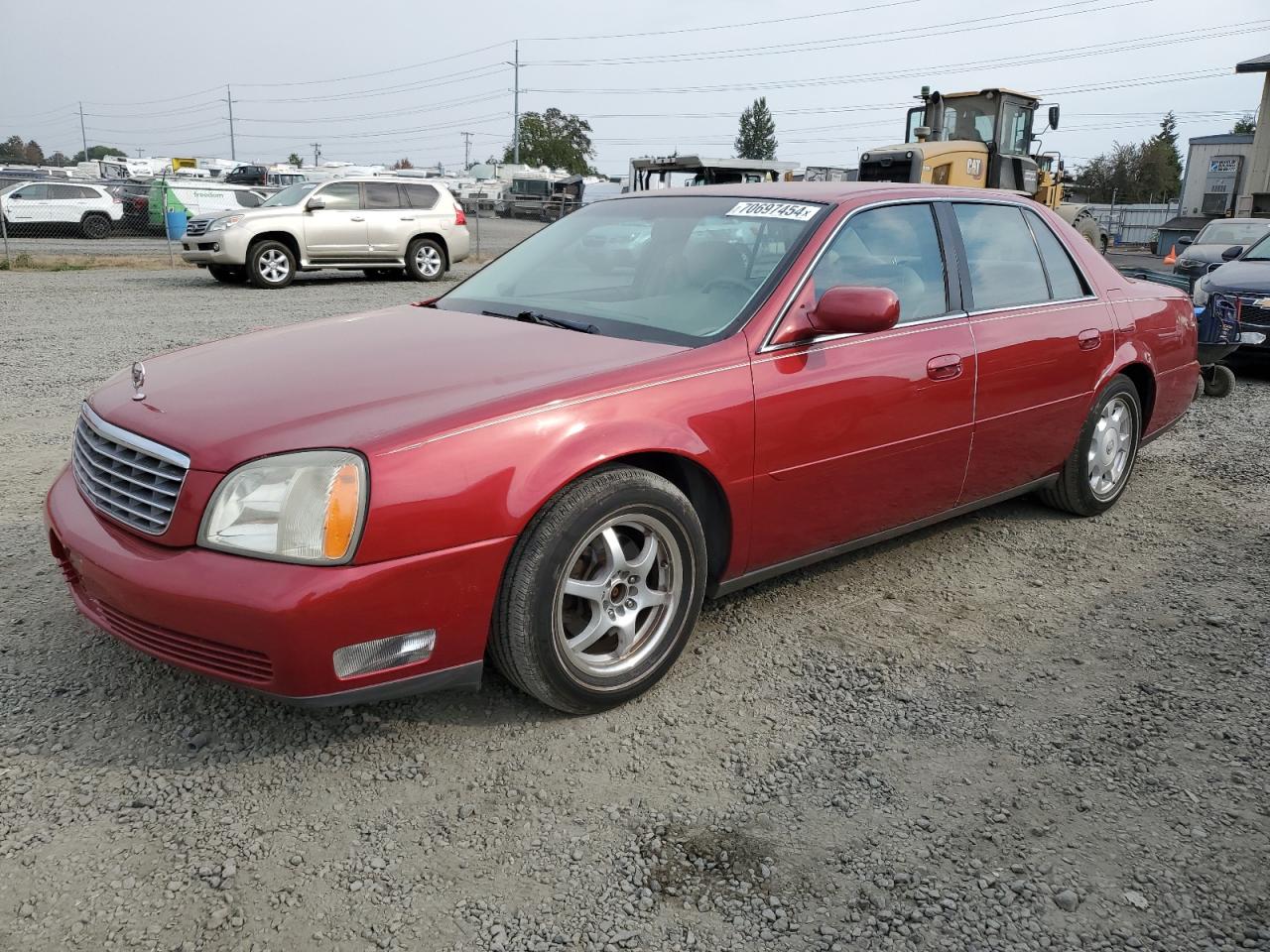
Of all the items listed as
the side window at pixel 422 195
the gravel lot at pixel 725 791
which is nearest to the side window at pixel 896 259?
the gravel lot at pixel 725 791

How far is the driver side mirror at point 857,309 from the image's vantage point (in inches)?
125

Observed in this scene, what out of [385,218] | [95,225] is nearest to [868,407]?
[385,218]

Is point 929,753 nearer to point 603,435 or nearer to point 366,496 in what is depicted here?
point 603,435

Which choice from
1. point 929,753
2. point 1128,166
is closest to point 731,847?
point 929,753

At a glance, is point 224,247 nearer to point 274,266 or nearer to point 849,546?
point 274,266

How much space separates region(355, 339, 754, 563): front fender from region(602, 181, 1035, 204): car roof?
0.95 meters

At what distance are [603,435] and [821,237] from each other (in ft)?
4.08

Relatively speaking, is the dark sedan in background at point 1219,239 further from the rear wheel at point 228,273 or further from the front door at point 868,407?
the rear wheel at point 228,273

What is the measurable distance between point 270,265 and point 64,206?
44.0 feet

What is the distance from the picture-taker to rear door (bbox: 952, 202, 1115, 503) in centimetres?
400

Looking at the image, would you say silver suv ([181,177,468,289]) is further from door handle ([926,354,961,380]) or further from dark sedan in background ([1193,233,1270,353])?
door handle ([926,354,961,380])

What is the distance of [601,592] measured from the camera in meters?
2.92

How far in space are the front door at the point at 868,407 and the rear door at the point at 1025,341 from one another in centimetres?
15

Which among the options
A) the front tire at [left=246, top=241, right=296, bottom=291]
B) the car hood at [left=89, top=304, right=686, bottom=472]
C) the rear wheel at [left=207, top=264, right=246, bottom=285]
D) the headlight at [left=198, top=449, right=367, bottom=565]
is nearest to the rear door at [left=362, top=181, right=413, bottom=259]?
the front tire at [left=246, top=241, right=296, bottom=291]
